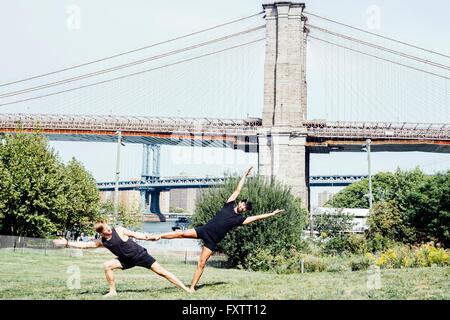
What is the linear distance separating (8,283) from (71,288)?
5.60 feet

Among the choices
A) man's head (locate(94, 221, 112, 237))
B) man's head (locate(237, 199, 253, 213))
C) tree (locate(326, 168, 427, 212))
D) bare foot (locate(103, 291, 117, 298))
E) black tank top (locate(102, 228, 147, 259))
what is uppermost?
tree (locate(326, 168, 427, 212))

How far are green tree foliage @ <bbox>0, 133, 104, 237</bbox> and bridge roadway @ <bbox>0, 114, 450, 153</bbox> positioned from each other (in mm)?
19819

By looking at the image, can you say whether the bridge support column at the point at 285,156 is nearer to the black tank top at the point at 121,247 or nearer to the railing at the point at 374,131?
the railing at the point at 374,131

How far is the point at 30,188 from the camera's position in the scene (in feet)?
94.2

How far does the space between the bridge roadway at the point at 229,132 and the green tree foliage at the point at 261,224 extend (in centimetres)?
2695

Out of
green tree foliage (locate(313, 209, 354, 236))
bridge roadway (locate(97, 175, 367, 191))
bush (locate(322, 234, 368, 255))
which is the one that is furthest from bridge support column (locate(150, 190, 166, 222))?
bush (locate(322, 234, 368, 255))

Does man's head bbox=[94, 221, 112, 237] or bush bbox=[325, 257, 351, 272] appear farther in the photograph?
bush bbox=[325, 257, 351, 272]

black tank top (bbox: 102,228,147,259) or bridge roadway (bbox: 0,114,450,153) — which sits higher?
bridge roadway (bbox: 0,114,450,153)

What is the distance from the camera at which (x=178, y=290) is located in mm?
10406

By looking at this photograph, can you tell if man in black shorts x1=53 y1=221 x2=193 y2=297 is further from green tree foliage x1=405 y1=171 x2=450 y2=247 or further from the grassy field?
green tree foliage x1=405 y1=171 x2=450 y2=247

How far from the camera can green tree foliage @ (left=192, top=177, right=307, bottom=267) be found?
2267 centimetres

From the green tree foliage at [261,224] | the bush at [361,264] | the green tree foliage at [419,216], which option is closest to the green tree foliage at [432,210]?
the green tree foliage at [419,216]

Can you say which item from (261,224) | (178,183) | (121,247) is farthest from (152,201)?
(121,247)

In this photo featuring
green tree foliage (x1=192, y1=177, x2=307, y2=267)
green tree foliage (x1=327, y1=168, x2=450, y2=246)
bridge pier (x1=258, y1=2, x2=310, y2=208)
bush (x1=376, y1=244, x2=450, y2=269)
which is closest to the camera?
bush (x1=376, y1=244, x2=450, y2=269)
